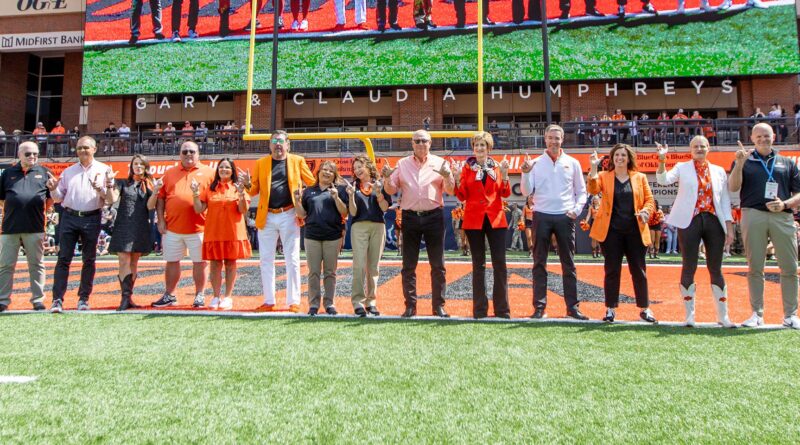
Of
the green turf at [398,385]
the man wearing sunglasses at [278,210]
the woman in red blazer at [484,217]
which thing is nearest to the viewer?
the green turf at [398,385]

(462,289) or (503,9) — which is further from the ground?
(503,9)

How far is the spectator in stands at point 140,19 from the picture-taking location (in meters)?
23.7

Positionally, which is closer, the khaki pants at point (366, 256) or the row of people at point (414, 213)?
the row of people at point (414, 213)

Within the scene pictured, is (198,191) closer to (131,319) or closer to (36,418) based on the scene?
(131,319)

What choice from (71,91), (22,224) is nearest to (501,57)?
(22,224)

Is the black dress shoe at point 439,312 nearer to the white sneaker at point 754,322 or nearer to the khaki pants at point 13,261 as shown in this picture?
the white sneaker at point 754,322

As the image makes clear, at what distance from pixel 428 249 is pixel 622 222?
1882 mm

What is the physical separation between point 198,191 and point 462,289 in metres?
3.82

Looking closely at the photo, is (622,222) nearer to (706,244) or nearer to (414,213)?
(706,244)

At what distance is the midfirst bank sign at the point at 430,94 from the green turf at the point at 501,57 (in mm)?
1146

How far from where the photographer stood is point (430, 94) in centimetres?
2288

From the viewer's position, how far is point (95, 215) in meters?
5.59

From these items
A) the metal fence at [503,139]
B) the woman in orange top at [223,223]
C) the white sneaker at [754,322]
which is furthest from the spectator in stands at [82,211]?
the metal fence at [503,139]

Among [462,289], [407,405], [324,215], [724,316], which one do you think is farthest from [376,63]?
[407,405]
